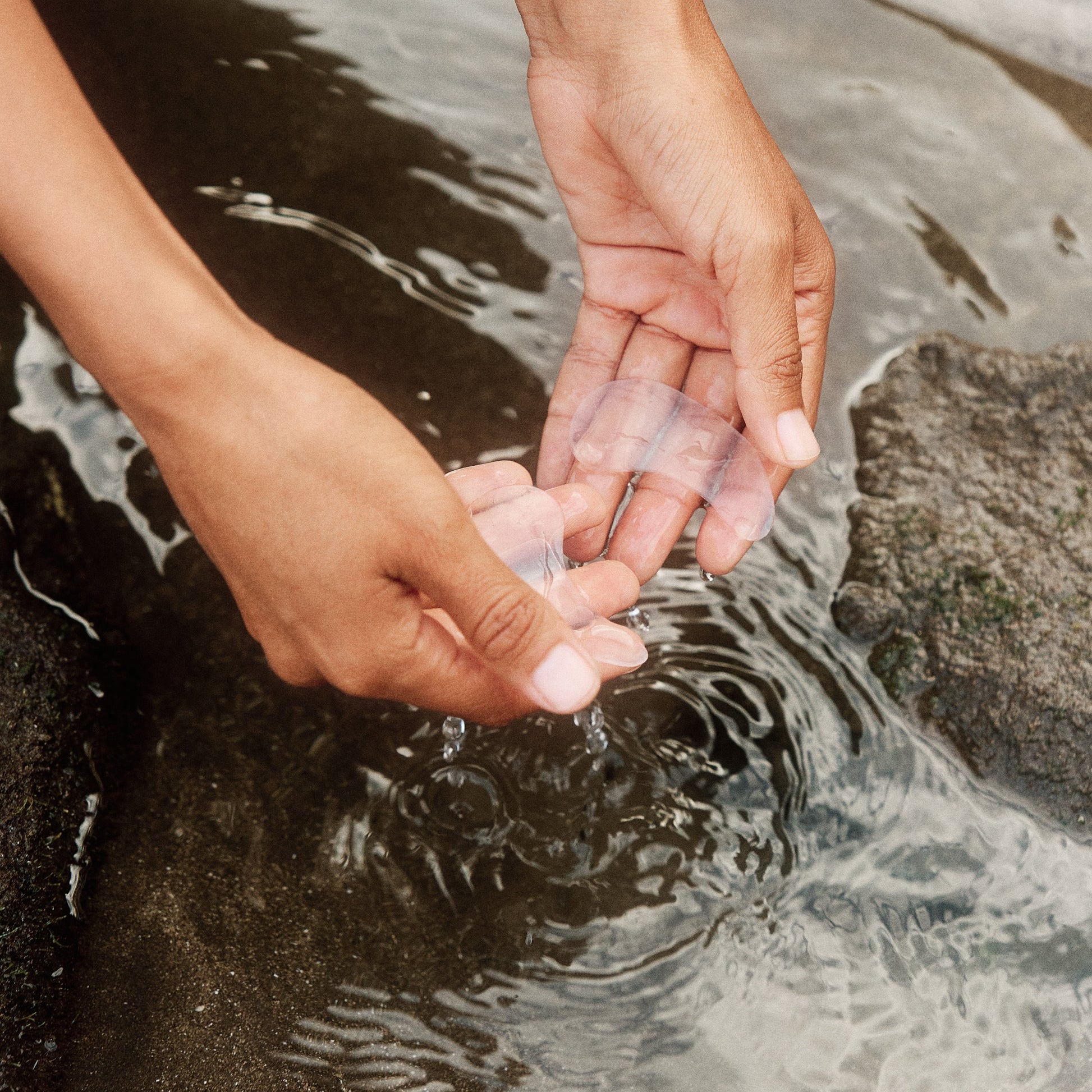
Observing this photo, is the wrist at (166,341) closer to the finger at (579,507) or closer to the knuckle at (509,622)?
the knuckle at (509,622)

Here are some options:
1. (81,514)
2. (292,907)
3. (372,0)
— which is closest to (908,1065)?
(292,907)

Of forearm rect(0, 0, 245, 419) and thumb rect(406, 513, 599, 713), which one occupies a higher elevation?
forearm rect(0, 0, 245, 419)

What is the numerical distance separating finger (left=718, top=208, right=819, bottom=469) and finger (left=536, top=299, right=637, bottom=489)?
17.0 inches

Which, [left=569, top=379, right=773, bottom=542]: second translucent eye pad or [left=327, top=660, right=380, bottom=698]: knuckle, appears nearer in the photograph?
[left=327, top=660, right=380, bottom=698]: knuckle

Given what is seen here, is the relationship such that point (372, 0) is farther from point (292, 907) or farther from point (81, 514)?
point (292, 907)

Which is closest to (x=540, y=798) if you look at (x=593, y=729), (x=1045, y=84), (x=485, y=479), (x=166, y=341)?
(x=593, y=729)

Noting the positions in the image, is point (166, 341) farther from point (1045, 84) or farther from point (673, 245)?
point (1045, 84)

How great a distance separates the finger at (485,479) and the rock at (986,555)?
84 centimetres

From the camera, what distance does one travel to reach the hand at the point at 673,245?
1.93 m

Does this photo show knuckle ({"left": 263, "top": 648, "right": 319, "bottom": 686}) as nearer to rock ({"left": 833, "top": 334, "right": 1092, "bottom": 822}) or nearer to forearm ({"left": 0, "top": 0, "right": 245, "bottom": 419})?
forearm ({"left": 0, "top": 0, "right": 245, "bottom": 419})

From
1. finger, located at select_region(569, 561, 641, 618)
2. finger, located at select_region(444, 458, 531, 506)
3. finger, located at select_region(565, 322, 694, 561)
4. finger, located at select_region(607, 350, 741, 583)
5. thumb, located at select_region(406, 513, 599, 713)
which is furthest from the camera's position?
finger, located at select_region(565, 322, 694, 561)

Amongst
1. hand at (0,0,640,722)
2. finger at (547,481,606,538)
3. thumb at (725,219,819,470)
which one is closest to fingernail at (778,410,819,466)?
thumb at (725,219,819,470)

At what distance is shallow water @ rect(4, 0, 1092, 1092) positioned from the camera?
176cm

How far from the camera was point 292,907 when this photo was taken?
1.87m
